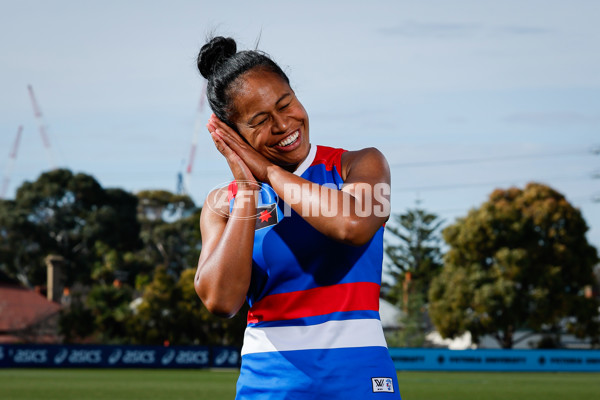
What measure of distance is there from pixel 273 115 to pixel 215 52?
1.37ft

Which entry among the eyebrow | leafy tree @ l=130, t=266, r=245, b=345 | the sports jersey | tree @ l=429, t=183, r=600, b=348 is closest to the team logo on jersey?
the sports jersey

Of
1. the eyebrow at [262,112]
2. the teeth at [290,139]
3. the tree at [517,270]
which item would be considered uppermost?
the tree at [517,270]

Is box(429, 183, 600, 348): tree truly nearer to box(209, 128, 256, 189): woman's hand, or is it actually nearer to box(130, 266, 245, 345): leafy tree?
box(130, 266, 245, 345): leafy tree

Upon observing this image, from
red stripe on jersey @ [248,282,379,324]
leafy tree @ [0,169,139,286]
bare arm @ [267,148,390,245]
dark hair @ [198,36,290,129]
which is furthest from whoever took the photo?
leafy tree @ [0,169,139,286]

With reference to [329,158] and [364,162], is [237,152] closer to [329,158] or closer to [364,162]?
[329,158]

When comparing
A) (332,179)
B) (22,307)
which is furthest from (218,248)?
(22,307)

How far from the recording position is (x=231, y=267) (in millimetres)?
3184

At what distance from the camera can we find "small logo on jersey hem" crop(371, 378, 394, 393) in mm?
3111

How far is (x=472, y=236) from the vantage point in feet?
170

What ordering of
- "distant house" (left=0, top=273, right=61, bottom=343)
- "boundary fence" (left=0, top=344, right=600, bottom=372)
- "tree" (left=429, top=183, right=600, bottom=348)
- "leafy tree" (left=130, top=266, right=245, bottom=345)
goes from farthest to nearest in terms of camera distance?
"distant house" (left=0, top=273, right=61, bottom=343)
"tree" (left=429, top=183, right=600, bottom=348)
"leafy tree" (left=130, top=266, right=245, bottom=345)
"boundary fence" (left=0, top=344, right=600, bottom=372)

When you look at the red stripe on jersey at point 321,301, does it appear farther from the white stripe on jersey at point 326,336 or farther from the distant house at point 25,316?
the distant house at point 25,316

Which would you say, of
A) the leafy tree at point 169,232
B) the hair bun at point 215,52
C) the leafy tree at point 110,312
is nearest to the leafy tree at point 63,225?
the leafy tree at point 169,232

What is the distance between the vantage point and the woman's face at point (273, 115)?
131 inches

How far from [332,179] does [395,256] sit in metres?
84.5
